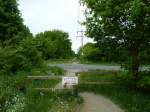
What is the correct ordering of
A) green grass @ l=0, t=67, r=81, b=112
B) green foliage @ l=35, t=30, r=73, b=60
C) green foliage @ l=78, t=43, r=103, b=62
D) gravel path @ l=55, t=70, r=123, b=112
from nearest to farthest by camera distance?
1. green grass @ l=0, t=67, r=81, b=112
2. gravel path @ l=55, t=70, r=123, b=112
3. green foliage @ l=78, t=43, r=103, b=62
4. green foliage @ l=35, t=30, r=73, b=60

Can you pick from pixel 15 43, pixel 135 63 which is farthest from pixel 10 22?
pixel 135 63

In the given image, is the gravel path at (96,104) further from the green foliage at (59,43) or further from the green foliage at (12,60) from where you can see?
the green foliage at (59,43)

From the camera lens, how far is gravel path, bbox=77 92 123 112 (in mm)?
20436

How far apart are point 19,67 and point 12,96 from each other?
44.5 feet

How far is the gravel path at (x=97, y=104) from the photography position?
2044 centimetres

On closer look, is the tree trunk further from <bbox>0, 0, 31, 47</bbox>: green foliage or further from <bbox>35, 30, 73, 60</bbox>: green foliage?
<bbox>35, 30, 73, 60</bbox>: green foliage

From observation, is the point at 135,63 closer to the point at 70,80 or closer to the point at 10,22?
the point at 70,80

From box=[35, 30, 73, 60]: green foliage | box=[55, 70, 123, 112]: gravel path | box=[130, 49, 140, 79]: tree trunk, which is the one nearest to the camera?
box=[55, 70, 123, 112]: gravel path

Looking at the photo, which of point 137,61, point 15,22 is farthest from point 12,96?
point 15,22

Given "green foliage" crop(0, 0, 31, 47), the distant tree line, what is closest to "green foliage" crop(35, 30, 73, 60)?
"green foliage" crop(0, 0, 31, 47)

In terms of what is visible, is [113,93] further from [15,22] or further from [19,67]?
[15,22]

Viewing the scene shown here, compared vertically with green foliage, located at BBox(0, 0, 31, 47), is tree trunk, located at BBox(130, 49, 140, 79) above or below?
below

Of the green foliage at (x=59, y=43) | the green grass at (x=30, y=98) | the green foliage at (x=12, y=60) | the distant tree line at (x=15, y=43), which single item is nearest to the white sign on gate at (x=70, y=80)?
the green grass at (x=30, y=98)

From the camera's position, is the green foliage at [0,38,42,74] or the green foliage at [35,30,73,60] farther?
the green foliage at [35,30,73,60]
